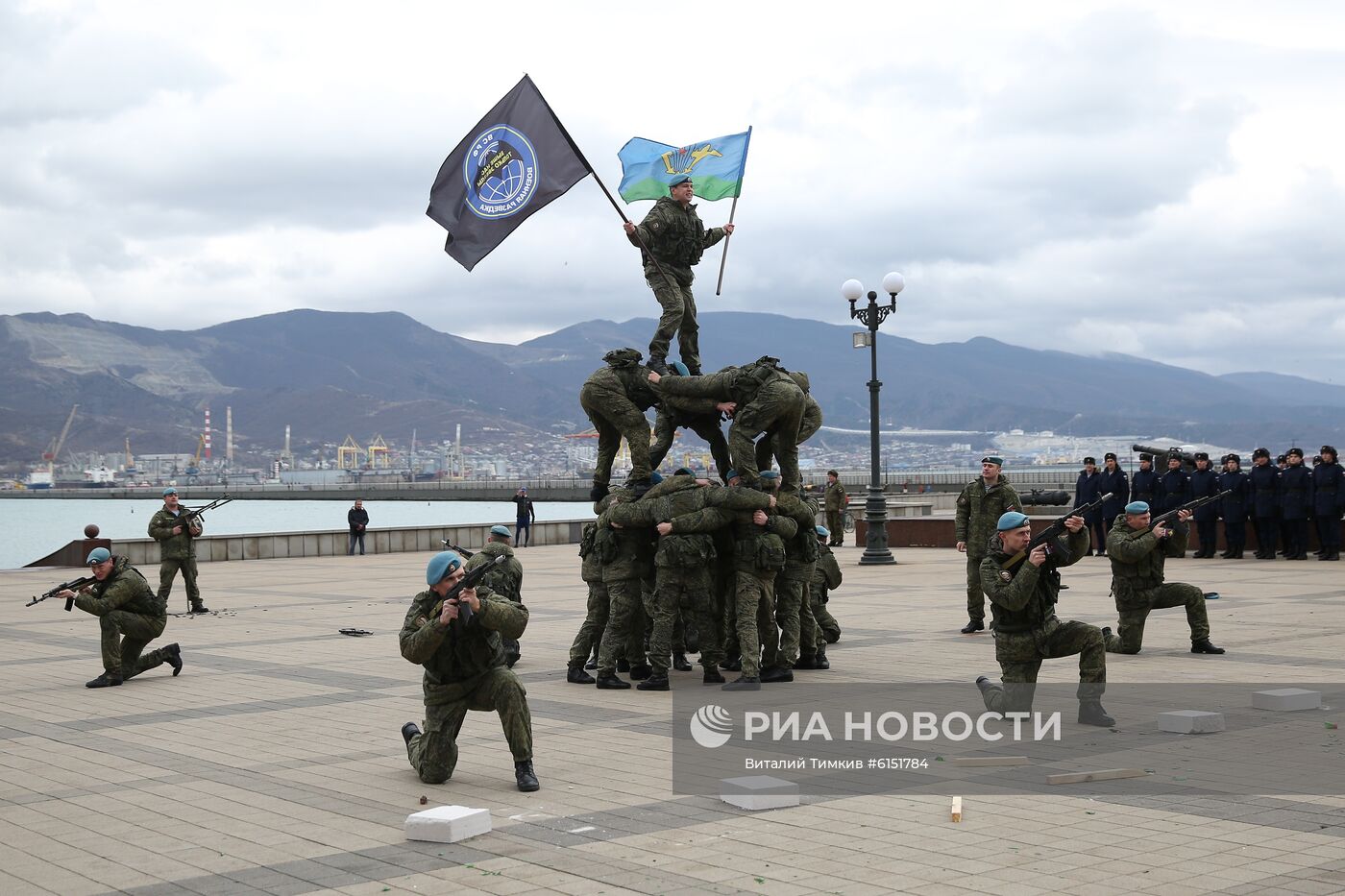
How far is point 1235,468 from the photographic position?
27859 millimetres

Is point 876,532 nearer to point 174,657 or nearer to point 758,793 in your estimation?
point 174,657

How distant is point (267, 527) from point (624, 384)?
78.6 meters

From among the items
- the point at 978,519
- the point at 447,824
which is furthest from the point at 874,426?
the point at 447,824

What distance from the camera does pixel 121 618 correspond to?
13945 mm

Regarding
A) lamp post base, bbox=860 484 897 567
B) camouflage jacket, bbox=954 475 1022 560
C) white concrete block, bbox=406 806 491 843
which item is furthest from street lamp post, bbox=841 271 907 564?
white concrete block, bbox=406 806 491 843

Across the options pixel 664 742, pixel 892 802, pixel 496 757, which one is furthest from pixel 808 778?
pixel 496 757

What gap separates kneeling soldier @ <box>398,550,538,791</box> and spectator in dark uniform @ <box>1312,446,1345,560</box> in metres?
21.0

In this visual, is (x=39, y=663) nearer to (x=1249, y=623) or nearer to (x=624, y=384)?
(x=624, y=384)

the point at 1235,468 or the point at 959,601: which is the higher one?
the point at 1235,468

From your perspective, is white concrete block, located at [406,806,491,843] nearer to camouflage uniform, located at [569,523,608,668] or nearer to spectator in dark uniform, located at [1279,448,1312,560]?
camouflage uniform, located at [569,523,608,668]

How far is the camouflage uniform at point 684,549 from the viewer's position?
504 inches

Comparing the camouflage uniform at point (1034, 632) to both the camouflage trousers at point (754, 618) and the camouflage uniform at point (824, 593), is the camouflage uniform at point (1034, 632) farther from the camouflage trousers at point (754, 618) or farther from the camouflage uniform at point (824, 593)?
the camouflage uniform at point (824, 593)

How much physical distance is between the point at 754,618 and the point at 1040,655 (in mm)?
3051

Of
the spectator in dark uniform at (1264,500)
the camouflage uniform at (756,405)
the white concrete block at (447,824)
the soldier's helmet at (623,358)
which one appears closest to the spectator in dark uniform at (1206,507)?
the spectator in dark uniform at (1264,500)
